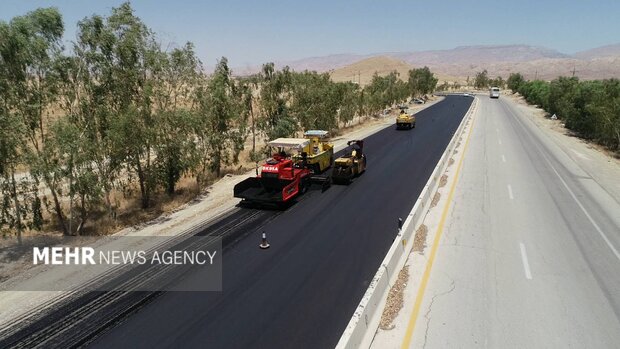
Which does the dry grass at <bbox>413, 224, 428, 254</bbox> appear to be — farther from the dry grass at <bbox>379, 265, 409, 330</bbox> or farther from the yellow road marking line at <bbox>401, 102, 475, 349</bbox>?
the dry grass at <bbox>379, 265, 409, 330</bbox>

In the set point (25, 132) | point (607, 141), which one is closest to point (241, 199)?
point (25, 132)

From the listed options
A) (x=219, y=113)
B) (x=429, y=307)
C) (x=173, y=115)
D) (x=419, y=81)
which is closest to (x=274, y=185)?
(x=173, y=115)

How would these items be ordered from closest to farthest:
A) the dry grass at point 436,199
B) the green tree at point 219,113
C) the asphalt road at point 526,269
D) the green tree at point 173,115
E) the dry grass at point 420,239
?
1. the asphalt road at point 526,269
2. the dry grass at point 420,239
3. the dry grass at point 436,199
4. the green tree at point 173,115
5. the green tree at point 219,113

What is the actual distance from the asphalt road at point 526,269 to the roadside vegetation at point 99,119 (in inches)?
543

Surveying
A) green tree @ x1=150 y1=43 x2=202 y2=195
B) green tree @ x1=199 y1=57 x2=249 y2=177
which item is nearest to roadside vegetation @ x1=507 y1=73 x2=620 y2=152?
green tree @ x1=199 y1=57 x2=249 y2=177

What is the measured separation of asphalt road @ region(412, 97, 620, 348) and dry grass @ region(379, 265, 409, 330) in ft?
2.13

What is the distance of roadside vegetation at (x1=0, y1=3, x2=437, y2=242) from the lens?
14656mm

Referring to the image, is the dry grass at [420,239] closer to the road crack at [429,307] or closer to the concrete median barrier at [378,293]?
the concrete median barrier at [378,293]

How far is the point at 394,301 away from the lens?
10.4m

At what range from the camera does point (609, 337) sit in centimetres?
904

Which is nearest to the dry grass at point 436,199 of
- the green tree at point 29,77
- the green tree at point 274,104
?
the green tree at point 274,104

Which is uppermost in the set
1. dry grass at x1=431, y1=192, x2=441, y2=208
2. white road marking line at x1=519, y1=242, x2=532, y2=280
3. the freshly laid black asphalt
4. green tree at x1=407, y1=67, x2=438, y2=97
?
green tree at x1=407, y1=67, x2=438, y2=97

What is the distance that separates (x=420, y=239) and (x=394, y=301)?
469 centimetres

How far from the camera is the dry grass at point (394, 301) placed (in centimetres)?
952
